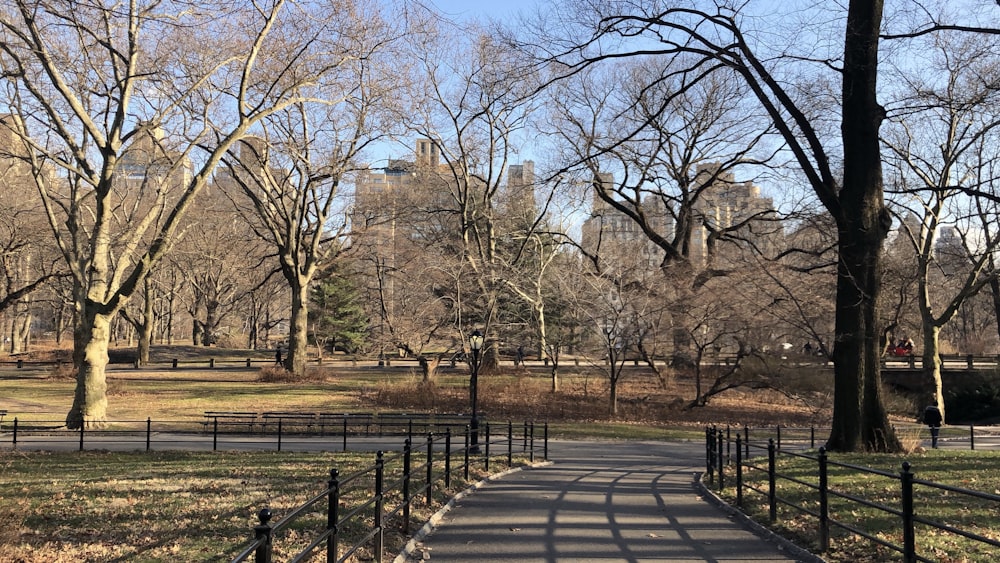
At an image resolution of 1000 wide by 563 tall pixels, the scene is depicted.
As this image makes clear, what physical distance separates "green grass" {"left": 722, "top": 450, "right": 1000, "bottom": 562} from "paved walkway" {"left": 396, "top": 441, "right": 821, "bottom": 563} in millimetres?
490

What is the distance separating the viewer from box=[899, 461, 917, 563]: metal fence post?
223 inches

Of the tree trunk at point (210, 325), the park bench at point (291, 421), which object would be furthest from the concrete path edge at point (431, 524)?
the tree trunk at point (210, 325)

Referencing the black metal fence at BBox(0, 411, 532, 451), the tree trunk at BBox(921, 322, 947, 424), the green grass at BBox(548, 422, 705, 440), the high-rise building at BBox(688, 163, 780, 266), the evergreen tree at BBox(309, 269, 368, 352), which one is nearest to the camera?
the black metal fence at BBox(0, 411, 532, 451)

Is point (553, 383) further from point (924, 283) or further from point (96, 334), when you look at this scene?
point (96, 334)

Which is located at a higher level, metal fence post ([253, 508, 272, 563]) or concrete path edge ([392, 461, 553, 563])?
metal fence post ([253, 508, 272, 563])

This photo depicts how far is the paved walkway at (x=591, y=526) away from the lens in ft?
24.8

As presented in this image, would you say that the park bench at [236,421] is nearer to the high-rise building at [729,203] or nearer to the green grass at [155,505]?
the green grass at [155,505]

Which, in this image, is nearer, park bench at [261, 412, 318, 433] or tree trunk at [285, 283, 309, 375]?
park bench at [261, 412, 318, 433]

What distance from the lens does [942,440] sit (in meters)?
26.7

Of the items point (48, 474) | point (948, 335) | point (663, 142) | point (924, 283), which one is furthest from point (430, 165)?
point (948, 335)

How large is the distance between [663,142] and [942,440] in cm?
1984

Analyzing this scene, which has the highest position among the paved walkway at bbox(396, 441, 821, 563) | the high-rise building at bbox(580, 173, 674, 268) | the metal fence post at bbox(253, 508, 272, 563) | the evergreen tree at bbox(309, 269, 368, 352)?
the high-rise building at bbox(580, 173, 674, 268)

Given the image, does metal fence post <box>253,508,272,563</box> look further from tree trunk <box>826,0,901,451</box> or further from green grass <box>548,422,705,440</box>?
green grass <box>548,422,705,440</box>

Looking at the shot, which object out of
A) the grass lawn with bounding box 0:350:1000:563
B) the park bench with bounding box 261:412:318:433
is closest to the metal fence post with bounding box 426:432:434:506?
the grass lawn with bounding box 0:350:1000:563
